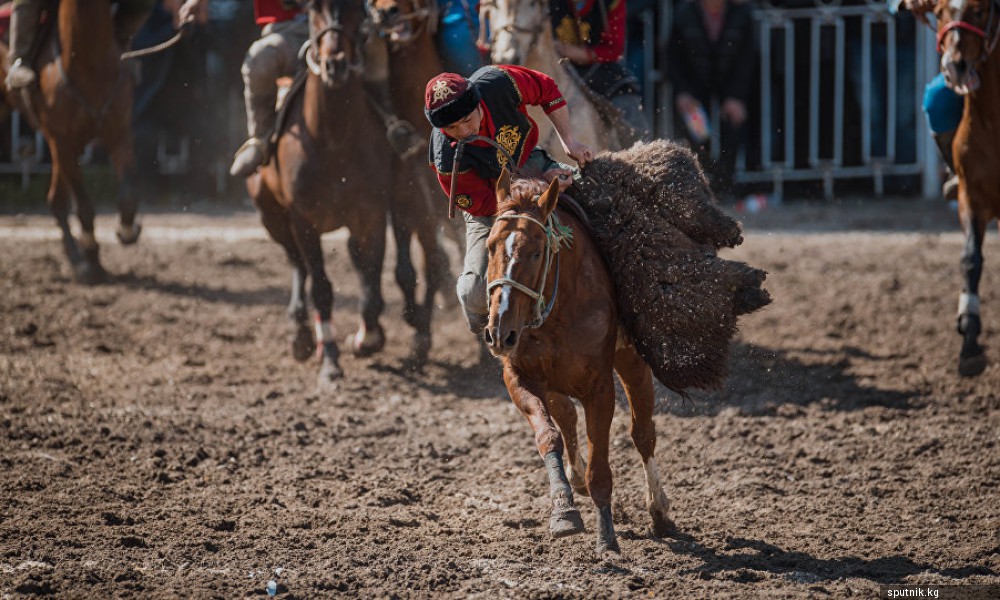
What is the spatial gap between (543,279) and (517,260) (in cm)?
16

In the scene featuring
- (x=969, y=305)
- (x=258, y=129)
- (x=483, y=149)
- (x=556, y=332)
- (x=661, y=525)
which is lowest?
(x=661, y=525)

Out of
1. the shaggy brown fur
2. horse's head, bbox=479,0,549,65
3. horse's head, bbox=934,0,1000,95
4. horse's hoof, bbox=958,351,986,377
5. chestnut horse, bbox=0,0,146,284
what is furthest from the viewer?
chestnut horse, bbox=0,0,146,284

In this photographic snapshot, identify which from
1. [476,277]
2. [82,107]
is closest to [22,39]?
[82,107]

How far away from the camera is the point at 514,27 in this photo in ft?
25.7

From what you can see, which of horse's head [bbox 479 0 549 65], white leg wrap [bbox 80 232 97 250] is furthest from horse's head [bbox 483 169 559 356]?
white leg wrap [bbox 80 232 97 250]

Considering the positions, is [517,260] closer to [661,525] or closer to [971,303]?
[661,525]

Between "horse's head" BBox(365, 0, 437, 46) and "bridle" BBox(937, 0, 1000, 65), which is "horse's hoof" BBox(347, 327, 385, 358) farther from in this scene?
"bridle" BBox(937, 0, 1000, 65)

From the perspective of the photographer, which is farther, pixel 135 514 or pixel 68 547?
pixel 135 514

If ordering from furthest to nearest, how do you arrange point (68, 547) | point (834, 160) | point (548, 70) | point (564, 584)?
point (834, 160), point (548, 70), point (68, 547), point (564, 584)

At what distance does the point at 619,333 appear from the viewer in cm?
555

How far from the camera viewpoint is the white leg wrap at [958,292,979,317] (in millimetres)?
7988

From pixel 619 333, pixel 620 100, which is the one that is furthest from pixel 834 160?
pixel 619 333

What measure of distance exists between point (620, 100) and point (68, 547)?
4.90 metres

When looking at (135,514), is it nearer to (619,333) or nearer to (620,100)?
(619,333)
